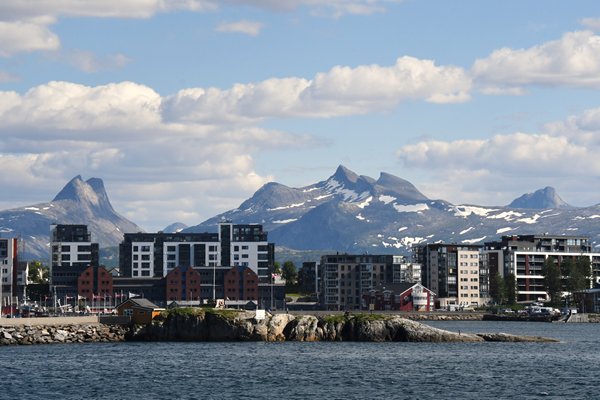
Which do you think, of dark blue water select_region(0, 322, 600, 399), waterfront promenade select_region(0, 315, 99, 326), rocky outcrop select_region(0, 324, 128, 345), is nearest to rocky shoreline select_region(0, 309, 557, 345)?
rocky outcrop select_region(0, 324, 128, 345)

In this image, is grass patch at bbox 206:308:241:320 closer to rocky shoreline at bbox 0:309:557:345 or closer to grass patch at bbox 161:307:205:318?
rocky shoreline at bbox 0:309:557:345

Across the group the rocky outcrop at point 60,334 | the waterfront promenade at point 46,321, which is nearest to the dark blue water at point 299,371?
the rocky outcrop at point 60,334

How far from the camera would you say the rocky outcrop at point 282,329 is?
150 meters

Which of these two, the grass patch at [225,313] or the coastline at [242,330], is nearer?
the coastline at [242,330]

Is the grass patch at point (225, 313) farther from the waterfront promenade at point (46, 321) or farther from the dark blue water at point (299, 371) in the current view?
the waterfront promenade at point (46, 321)

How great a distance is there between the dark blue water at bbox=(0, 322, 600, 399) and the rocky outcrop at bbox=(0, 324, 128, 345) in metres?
5.34

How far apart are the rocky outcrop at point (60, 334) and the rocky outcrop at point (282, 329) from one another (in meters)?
3.08

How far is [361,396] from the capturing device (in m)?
93.2

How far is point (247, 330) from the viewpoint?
493 ft

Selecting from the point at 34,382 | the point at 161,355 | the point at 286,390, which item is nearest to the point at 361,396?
the point at 286,390

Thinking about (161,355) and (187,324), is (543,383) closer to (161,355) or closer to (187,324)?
(161,355)

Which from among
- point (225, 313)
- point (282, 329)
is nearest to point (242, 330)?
point (225, 313)

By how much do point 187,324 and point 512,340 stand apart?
41088 mm

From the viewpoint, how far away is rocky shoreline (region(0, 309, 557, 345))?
150250 mm
